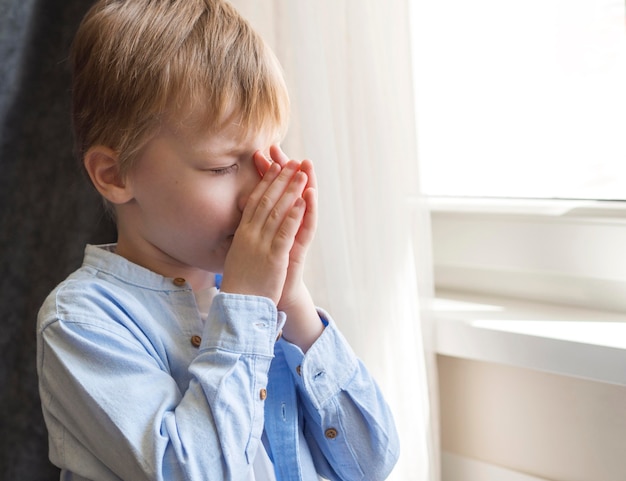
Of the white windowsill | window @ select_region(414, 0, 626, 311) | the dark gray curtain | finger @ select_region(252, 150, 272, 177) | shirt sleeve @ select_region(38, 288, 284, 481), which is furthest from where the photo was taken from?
the dark gray curtain

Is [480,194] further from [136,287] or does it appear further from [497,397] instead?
[136,287]

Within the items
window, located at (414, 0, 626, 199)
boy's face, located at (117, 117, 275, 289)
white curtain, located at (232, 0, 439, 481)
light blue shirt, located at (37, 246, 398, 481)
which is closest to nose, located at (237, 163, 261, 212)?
boy's face, located at (117, 117, 275, 289)

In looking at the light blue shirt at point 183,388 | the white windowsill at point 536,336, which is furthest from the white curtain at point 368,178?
the light blue shirt at point 183,388

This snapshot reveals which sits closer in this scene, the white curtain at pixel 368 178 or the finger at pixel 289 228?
the finger at pixel 289 228

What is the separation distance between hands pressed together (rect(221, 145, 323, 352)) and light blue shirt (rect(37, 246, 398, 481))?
0.03 metres

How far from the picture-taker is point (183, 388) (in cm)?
83

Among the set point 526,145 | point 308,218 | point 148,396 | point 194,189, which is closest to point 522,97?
point 526,145

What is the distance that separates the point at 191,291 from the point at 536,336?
0.48 meters

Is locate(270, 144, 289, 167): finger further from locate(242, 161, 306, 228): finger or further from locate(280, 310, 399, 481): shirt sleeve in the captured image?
locate(280, 310, 399, 481): shirt sleeve

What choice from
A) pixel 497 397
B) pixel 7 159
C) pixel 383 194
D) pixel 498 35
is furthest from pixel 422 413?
pixel 7 159

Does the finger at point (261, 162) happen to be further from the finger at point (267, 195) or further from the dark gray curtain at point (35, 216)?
the dark gray curtain at point (35, 216)

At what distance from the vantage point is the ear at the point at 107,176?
83 cm

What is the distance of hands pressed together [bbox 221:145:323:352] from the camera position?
2.60 feet

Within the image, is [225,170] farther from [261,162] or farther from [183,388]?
[183,388]
